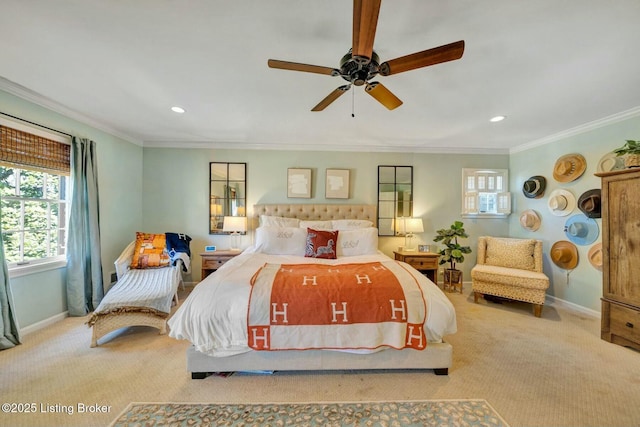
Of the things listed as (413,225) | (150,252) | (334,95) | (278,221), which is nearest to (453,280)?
(413,225)

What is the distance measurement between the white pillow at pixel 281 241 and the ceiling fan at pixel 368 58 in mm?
2046

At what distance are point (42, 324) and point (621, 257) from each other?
6.02m

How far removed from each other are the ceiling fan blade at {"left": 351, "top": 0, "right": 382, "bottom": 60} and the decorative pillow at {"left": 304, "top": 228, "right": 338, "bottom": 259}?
221cm

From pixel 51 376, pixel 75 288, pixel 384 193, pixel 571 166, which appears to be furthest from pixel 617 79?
pixel 75 288

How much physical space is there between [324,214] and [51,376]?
→ 3.42 meters

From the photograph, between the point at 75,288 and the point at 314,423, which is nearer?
the point at 314,423

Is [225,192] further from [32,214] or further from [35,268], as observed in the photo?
[35,268]

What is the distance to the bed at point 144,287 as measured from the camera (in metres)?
2.36

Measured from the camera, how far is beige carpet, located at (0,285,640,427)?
1613mm

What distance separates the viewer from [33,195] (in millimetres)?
2703

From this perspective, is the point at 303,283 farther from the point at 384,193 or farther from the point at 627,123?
the point at 627,123

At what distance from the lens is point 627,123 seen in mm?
2836

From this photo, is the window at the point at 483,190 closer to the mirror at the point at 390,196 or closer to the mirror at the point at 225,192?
the mirror at the point at 390,196

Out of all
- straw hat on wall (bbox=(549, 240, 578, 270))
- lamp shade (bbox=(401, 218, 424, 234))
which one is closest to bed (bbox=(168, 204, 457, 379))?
lamp shade (bbox=(401, 218, 424, 234))
